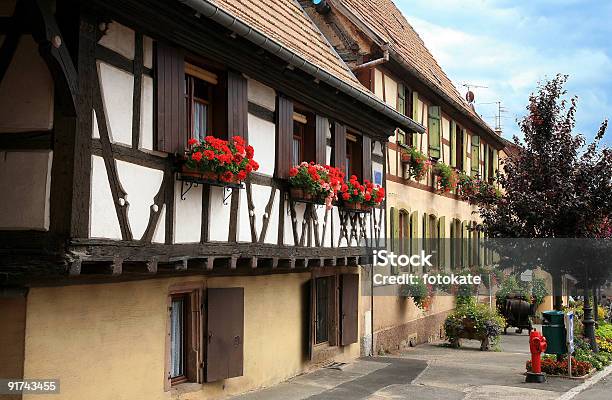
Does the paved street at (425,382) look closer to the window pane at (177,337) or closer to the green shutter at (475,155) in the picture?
the window pane at (177,337)

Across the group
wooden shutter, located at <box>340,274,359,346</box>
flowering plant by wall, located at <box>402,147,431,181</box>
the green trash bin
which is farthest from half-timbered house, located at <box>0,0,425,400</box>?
flowering plant by wall, located at <box>402,147,431,181</box>

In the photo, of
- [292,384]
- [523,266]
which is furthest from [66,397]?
[523,266]

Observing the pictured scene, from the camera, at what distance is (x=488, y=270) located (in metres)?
24.6

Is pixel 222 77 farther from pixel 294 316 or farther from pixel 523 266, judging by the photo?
pixel 523 266

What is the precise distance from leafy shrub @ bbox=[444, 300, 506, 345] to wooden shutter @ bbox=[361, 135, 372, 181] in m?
5.51

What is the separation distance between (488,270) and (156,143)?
18.6 meters

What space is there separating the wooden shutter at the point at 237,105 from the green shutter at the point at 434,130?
419 inches

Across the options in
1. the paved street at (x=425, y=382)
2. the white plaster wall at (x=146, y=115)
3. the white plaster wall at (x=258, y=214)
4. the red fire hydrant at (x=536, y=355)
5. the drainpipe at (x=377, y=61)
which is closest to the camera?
the white plaster wall at (x=146, y=115)

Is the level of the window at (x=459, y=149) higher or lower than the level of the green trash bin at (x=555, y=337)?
higher

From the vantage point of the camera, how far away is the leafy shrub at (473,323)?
1822 centimetres

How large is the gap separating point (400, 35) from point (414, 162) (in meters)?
5.11

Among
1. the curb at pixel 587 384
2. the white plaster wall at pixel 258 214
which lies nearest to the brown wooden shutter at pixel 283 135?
the white plaster wall at pixel 258 214

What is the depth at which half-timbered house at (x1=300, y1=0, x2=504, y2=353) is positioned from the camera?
1677cm

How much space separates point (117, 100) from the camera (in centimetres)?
741
